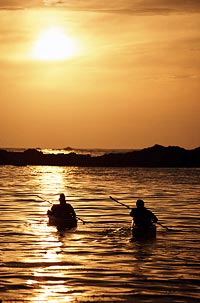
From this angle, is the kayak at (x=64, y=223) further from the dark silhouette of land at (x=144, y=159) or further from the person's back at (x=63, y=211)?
the dark silhouette of land at (x=144, y=159)

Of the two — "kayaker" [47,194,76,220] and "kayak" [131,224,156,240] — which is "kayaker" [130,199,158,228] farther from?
"kayaker" [47,194,76,220]

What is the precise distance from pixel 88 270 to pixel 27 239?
8540 mm

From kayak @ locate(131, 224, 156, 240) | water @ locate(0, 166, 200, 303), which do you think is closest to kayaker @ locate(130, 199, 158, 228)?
kayak @ locate(131, 224, 156, 240)

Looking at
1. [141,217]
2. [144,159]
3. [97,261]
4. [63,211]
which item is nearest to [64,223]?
[63,211]

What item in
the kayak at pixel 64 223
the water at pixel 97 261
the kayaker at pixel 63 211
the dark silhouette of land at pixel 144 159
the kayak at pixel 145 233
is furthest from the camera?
the dark silhouette of land at pixel 144 159

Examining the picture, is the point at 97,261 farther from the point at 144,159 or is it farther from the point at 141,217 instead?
the point at 144,159

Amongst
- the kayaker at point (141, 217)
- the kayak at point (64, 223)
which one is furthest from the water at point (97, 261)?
the kayaker at point (141, 217)

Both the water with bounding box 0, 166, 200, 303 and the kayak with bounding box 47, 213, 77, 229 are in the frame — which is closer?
the water with bounding box 0, 166, 200, 303

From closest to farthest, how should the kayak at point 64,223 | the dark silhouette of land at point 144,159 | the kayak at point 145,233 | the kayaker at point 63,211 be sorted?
the kayak at point 145,233 < the kayak at point 64,223 < the kayaker at point 63,211 < the dark silhouette of land at point 144,159

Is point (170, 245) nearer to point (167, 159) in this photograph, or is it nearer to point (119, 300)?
point (119, 300)

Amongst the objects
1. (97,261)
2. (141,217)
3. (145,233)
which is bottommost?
(97,261)

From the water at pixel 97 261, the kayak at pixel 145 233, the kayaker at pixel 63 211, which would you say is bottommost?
the water at pixel 97 261

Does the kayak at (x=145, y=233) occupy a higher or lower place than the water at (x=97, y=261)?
higher

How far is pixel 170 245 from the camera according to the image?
30.6m
